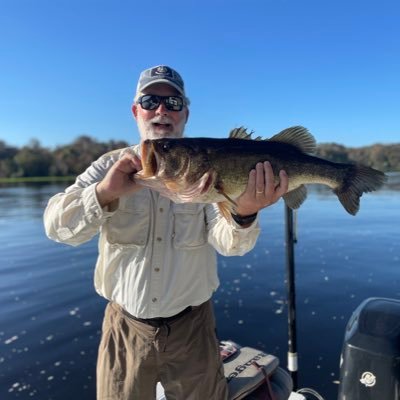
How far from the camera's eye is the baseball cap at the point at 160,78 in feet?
11.2

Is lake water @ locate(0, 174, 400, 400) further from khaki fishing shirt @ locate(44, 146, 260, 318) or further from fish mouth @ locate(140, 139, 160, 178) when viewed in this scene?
fish mouth @ locate(140, 139, 160, 178)

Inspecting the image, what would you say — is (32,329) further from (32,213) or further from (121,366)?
(32,213)

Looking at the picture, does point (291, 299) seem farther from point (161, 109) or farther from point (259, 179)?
point (161, 109)

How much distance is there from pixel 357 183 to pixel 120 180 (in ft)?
6.23

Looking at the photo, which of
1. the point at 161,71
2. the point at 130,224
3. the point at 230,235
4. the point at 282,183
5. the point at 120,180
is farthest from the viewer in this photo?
the point at 161,71

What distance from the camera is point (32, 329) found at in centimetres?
809

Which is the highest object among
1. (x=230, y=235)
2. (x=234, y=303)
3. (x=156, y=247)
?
(x=230, y=235)

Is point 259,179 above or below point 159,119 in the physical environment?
below

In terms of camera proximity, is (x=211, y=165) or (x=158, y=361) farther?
(x=158, y=361)

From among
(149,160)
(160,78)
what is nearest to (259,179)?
(149,160)

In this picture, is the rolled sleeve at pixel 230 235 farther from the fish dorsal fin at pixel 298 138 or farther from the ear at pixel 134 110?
the ear at pixel 134 110

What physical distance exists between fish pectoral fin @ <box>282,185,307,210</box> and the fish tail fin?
0.90 feet

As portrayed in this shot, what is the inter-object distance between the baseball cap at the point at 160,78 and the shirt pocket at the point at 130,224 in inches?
38.1

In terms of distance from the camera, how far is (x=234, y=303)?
9.02 m
